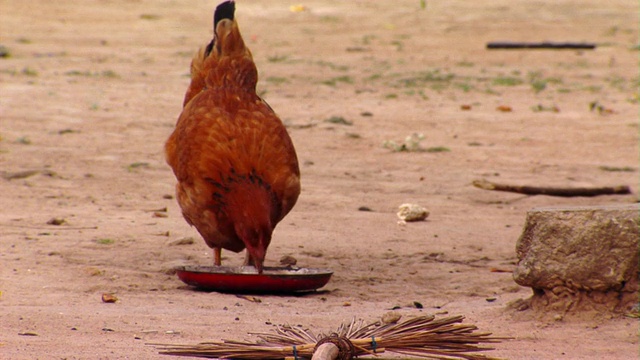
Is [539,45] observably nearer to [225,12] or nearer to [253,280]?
[225,12]

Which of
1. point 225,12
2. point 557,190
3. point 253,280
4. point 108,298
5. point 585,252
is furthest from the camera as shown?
point 557,190

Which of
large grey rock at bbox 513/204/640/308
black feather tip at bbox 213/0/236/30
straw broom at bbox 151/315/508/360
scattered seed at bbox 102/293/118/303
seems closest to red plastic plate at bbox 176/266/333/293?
scattered seed at bbox 102/293/118/303

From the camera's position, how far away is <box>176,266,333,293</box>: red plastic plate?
4.90 meters

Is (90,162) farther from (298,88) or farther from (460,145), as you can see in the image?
(298,88)

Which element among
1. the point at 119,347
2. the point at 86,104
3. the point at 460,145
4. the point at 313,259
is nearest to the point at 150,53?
the point at 86,104

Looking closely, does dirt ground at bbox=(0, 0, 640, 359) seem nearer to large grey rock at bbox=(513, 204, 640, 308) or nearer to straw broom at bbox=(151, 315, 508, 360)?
large grey rock at bbox=(513, 204, 640, 308)

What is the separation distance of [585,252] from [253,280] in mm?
1585

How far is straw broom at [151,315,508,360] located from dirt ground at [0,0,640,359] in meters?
0.29

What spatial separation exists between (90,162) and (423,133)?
3.55 metres

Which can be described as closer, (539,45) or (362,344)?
(362,344)

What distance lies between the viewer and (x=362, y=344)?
3473 mm

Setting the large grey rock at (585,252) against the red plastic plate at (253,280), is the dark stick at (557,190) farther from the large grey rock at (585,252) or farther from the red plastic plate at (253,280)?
the large grey rock at (585,252)

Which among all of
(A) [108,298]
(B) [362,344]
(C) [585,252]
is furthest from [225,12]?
(B) [362,344]

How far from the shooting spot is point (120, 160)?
325 inches
